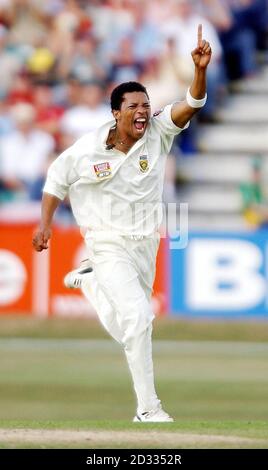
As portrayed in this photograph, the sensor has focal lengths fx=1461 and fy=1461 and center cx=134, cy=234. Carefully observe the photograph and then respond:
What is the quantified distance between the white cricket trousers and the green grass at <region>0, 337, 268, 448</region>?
299 millimetres

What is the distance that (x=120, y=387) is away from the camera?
38.9ft

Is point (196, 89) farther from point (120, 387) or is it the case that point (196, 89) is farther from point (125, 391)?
point (120, 387)

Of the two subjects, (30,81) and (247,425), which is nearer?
(247,425)

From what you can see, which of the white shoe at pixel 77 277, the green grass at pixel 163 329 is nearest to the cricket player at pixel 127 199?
the white shoe at pixel 77 277

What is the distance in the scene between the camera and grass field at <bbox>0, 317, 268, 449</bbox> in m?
7.31

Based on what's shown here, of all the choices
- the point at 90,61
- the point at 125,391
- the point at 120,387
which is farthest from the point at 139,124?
the point at 90,61

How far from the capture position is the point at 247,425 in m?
7.95

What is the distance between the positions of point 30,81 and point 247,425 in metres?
10.8

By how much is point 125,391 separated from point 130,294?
3.66 metres

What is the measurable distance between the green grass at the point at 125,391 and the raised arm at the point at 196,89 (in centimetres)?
168

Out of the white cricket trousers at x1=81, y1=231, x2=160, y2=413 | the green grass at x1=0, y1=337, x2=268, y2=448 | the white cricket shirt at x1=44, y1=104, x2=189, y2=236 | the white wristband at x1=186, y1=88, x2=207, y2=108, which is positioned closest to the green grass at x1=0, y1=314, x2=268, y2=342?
the green grass at x1=0, y1=337, x2=268, y2=448

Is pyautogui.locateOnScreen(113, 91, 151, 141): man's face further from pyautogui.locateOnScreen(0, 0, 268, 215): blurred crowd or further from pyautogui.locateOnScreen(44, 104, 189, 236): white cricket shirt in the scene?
pyautogui.locateOnScreen(0, 0, 268, 215): blurred crowd

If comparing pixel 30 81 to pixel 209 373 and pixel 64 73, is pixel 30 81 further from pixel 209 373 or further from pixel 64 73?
pixel 209 373
